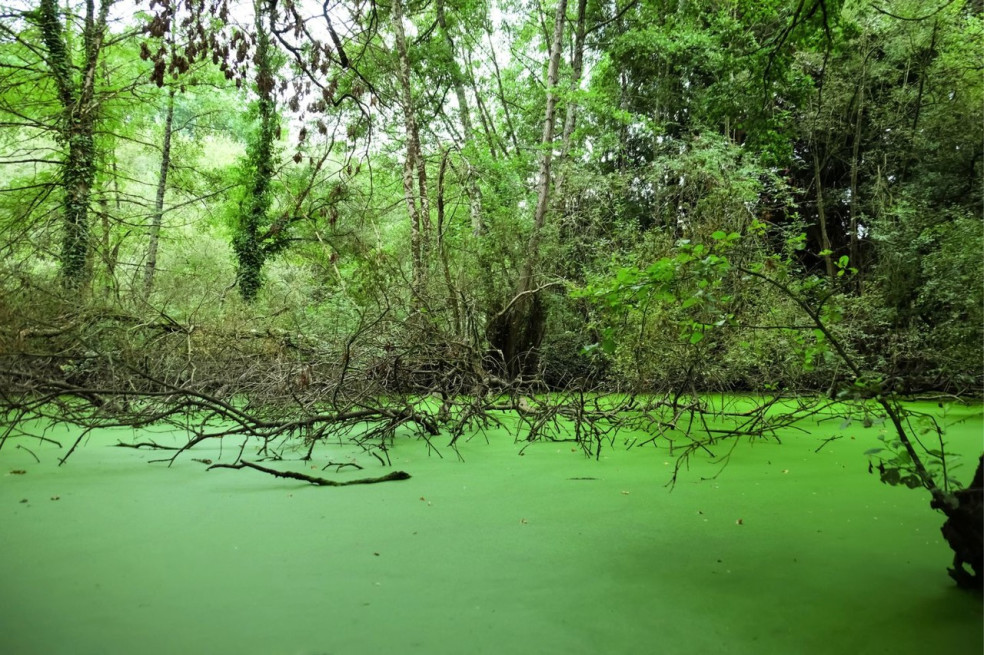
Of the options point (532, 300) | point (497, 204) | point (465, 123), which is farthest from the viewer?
point (465, 123)

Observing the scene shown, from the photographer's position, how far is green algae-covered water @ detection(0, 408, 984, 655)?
1.35 m

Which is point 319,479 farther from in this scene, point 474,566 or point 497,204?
point 497,204

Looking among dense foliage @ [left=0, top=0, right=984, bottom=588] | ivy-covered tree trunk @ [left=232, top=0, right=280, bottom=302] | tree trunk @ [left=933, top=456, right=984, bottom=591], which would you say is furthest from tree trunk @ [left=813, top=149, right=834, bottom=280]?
tree trunk @ [left=933, top=456, right=984, bottom=591]

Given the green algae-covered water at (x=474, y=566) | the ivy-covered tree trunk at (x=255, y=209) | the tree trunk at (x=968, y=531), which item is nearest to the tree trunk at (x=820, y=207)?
the green algae-covered water at (x=474, y=566)

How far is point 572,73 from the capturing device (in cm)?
958

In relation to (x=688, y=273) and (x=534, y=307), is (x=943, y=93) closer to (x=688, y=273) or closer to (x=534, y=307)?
(x=534, y=307)

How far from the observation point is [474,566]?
5.94 feet

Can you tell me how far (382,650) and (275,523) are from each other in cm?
111

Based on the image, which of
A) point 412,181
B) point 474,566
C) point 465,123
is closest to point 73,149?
point 412,181

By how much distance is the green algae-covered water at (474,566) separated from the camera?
4.44ft

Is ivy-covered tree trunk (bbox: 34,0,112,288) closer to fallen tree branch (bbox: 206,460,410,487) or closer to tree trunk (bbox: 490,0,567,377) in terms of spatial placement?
fallen tree branch (bbox: 206,460,410,487)

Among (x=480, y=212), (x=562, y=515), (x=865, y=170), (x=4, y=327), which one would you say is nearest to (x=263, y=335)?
(x=4, y=327)

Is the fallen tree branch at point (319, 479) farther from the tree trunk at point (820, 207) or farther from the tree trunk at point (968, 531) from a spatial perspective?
the tree trunk at point (820, 207)

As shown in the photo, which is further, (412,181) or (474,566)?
(412,181)
